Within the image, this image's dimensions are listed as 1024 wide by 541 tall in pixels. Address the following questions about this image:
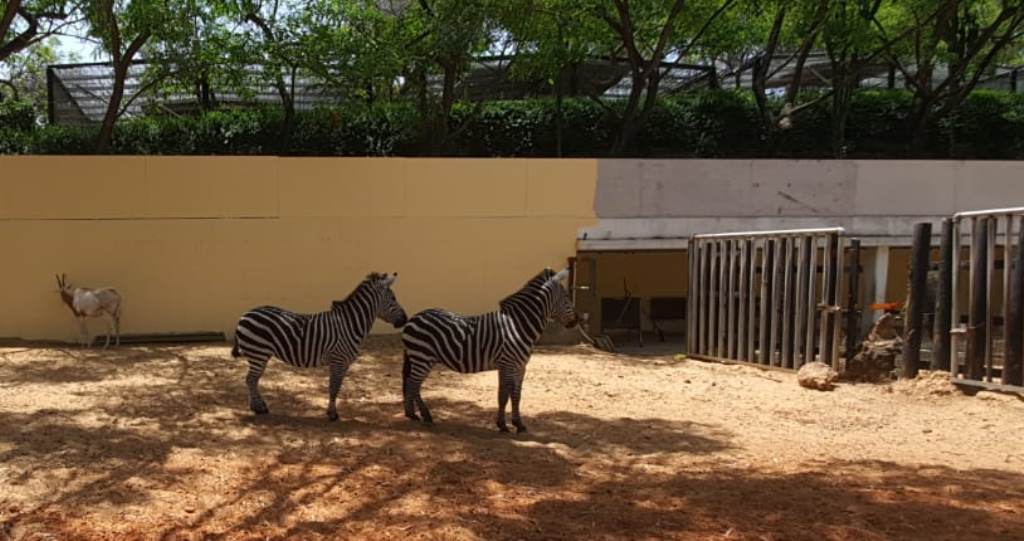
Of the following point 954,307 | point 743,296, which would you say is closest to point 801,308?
point 743,296

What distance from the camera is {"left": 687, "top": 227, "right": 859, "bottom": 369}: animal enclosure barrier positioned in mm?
9055

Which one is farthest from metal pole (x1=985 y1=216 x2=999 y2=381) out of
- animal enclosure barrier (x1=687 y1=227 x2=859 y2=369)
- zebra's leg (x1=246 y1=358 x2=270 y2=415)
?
zebra's leg (x1=246 y1=358 x2=270 y2=415)

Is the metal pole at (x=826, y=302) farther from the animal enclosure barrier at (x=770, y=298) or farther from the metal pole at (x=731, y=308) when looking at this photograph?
the metal pole at (x=731, y=308)

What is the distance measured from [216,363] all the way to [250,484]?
5.24 meters

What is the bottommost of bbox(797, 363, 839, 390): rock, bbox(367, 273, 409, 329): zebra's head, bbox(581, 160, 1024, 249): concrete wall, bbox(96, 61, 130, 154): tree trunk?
bbox(797, 363, 839, 390): rock

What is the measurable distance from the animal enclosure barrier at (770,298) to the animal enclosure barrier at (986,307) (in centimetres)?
116

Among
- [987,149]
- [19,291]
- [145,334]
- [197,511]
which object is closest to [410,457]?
[197,511]

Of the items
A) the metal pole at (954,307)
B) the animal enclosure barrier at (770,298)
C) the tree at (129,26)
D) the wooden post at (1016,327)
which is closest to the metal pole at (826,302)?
the animal enclosure barrier at (770,298)

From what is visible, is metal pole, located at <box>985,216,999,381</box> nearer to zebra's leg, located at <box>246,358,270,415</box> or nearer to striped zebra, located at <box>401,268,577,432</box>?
striped zebra, located at <box>401,268,577,432</box>

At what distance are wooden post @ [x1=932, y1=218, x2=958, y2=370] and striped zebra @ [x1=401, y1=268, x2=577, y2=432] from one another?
4154 mm

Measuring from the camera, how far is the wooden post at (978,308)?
777cm

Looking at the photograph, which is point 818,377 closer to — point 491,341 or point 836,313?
point 836,313

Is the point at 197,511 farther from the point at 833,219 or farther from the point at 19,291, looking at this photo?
the point at 833,219

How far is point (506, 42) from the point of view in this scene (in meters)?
14.8
